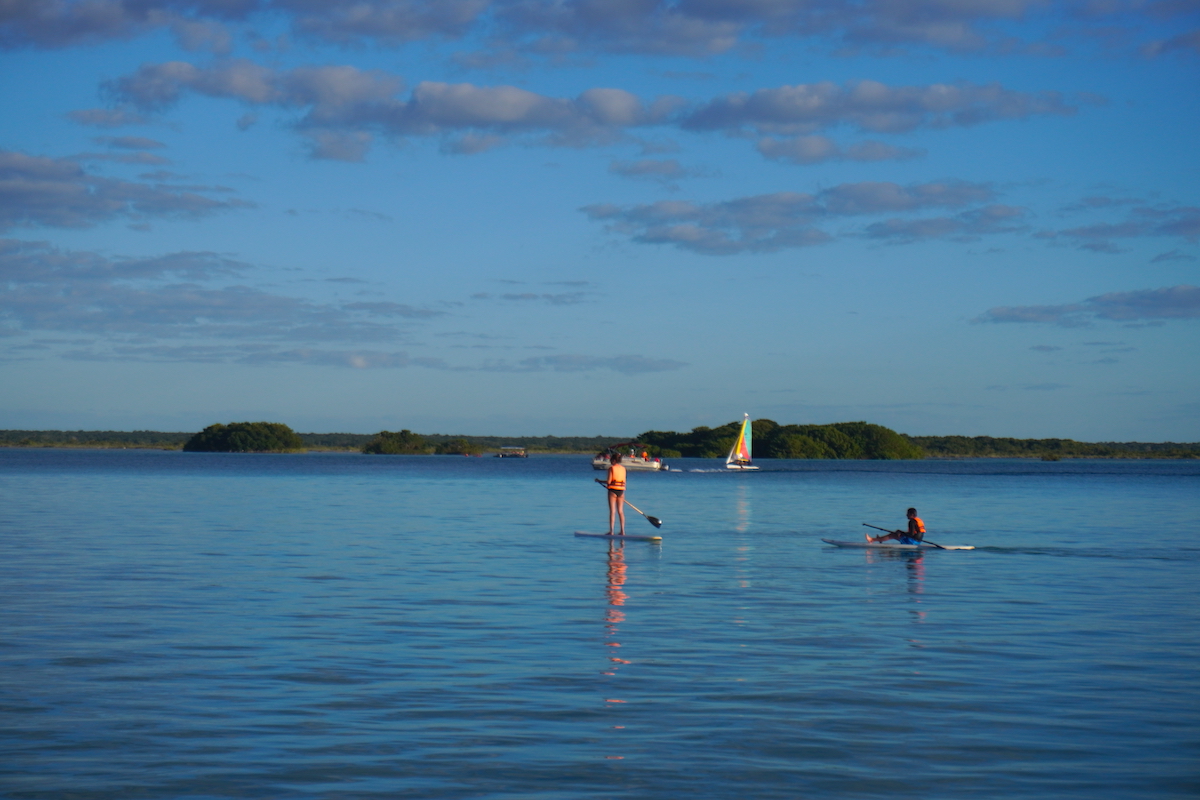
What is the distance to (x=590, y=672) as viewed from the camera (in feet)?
48.3

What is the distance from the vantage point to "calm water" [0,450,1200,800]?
33.6ft

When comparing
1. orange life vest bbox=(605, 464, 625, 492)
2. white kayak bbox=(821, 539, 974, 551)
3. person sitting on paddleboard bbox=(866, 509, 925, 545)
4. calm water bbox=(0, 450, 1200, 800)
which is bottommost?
calm water bbox=(0, 450, 1200, 800)

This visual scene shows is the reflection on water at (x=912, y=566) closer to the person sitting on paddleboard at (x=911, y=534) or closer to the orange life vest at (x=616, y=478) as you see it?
the person sitting on paddleboard at (x=911, y=534)

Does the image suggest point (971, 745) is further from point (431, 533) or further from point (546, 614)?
point (431, 533)

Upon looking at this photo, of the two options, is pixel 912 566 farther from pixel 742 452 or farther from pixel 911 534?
pixel 742 452

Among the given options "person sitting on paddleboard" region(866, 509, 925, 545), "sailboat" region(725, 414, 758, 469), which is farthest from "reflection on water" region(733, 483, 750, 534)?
"sailboat" region(725, 414, 758, 469)

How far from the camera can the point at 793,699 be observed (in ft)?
43.5

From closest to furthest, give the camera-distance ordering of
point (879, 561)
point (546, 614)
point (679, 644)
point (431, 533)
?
point (679, 644) < point (546, 614) < point (879, 561) < point (431, 533)

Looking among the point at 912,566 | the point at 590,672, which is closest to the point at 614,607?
the point at 590,672

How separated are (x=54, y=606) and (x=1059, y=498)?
69.1m

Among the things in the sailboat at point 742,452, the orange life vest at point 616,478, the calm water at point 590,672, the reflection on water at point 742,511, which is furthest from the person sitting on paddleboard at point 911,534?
the sailboat at point 742,452

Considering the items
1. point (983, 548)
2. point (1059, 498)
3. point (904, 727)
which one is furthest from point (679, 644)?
point (1059, 498)

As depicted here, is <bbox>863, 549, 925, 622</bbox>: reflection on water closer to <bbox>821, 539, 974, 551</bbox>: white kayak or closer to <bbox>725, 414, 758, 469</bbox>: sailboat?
<bbox>821, 539, 974, 551</bbox>: white kayak

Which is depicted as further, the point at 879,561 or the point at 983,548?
the point at 983,548
